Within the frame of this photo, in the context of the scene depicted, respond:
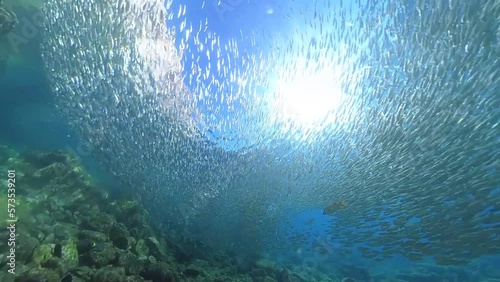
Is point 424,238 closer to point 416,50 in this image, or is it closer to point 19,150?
point 416,50

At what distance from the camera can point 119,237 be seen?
8.41 m

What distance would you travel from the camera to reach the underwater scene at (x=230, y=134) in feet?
22.0

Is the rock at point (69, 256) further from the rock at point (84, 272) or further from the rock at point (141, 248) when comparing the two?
the rock at point (141, 248)

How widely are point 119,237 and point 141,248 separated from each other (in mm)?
790

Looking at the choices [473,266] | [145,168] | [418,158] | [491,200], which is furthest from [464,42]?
[473,266]

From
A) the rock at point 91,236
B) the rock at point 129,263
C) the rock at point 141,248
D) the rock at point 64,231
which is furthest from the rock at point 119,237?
the rock at point 129,263

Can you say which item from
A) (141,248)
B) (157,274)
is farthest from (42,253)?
(141,248)

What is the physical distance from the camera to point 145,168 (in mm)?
13344

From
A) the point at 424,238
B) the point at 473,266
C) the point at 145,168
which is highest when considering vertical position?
the point at 473,266

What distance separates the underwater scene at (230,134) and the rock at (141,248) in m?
0.08

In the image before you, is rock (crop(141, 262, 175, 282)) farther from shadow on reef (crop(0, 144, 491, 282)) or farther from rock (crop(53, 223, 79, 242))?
rock (crop(53, 223, 79, 242))

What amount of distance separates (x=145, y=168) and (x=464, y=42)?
40.7ft

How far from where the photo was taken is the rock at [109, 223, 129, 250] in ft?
27.1

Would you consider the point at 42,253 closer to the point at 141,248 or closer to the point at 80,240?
the point at 80,240
